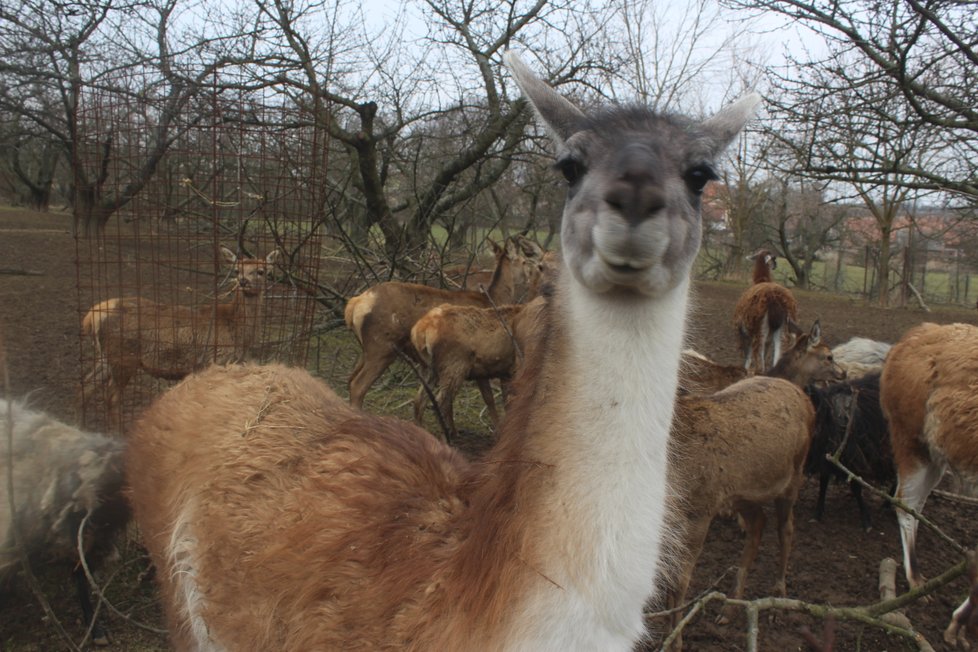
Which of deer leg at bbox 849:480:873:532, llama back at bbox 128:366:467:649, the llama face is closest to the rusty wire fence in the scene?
llama back at bbox 128:366:467:649

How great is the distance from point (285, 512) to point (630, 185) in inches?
61.4

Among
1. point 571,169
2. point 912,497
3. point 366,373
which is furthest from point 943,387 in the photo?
point 366,373

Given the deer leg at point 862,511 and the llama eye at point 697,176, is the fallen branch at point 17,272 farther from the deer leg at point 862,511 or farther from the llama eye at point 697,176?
the llama eye at point 697,176

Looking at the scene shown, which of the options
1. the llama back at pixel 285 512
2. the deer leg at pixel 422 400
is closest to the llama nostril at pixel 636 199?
the llama back at pixel 285 512

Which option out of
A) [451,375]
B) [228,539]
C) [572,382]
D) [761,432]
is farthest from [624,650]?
[451,375]

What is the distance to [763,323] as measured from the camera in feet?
32.5

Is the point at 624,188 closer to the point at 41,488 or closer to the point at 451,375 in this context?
the point at 41,488

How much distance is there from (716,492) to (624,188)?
3.13 m

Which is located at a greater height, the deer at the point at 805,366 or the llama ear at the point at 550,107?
the llama ear at the point at 550,107

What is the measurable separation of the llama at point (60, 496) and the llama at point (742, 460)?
3383 millimetres

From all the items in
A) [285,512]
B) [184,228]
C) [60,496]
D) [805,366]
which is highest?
[184,228]

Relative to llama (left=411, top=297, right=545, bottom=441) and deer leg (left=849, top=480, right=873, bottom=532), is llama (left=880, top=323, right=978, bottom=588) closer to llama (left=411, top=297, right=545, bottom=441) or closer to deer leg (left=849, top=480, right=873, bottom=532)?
deer leg (left=849, top=480, right=873, bottom=532)

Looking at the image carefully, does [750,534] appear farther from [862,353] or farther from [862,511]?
[862,353]

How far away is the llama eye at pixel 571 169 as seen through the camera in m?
1.98
